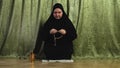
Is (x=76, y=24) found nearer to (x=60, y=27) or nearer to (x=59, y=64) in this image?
(x=60, y=27)

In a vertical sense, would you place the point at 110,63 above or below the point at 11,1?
below

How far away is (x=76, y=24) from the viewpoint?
625 cm

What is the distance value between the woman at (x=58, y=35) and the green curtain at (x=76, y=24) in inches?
9.1

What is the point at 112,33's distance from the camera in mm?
6246

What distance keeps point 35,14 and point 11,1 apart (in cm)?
51

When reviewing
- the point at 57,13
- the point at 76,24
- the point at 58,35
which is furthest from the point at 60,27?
the point at 76,24

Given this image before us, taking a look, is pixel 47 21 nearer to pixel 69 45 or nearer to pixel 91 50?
pixel 69 45

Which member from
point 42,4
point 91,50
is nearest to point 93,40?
point 91,50

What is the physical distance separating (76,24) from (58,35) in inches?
18.4

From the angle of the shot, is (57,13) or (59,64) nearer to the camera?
(59,64)

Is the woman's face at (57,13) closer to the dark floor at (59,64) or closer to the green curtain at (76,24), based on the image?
the green curtain at (76,24)

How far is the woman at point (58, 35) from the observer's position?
5.93 metres

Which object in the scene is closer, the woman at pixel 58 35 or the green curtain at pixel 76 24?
the woman at pixel 58 35

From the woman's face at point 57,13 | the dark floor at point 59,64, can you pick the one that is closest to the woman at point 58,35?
the woman's face at point 57,13
